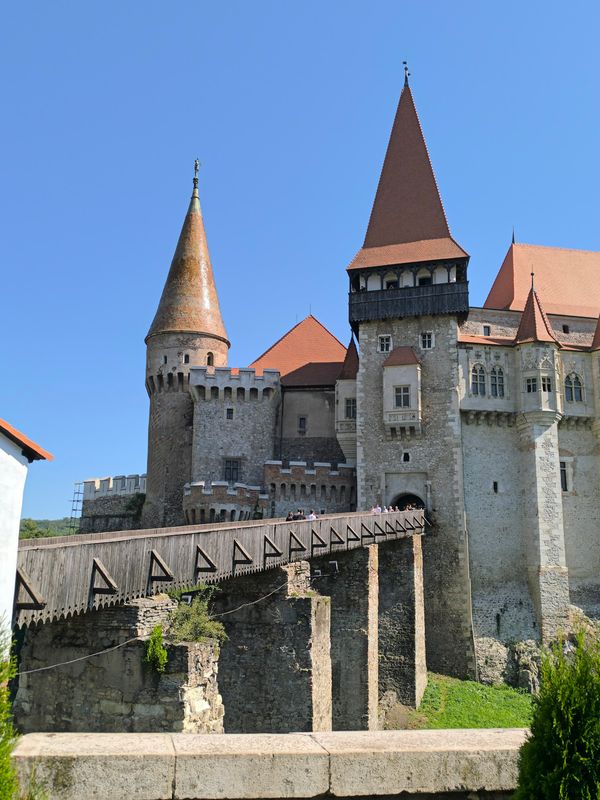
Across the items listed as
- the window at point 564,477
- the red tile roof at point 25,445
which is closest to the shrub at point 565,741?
the red tile roof at point 25,445

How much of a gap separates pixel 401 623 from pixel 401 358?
13.1 m

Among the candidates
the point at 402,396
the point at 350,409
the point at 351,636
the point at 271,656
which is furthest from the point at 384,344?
the point at 271,656

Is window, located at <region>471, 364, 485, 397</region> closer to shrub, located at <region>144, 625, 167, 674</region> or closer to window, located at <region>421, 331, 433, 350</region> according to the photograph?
window, located at <region>421, 331, 433, 350</region>

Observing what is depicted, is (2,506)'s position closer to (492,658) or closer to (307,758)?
(307,758)

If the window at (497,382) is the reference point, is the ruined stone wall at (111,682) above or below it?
below

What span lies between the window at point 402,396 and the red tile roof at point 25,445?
28.6 meters

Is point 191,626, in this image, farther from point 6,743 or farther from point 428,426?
point 428,426

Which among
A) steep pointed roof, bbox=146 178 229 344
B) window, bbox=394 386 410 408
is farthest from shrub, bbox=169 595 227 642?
steep pointed roof, bbox=146 178 229 344

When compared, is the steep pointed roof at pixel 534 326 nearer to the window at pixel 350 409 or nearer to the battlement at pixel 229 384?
the window at pixel 350 409

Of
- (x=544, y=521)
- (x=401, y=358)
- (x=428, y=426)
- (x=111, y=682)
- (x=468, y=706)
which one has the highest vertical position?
(x=401, y=358)

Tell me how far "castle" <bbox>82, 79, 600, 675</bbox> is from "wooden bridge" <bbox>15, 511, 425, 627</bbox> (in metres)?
16.7

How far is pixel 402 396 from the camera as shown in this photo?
35.8m

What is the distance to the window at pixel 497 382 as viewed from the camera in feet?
118

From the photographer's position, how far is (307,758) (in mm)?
4469
